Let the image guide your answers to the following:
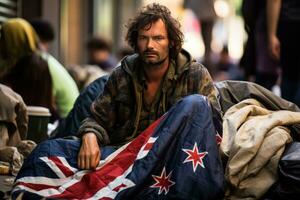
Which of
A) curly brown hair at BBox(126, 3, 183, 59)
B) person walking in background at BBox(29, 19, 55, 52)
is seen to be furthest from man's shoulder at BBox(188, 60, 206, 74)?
person walking in background at BBox(29, 19, 55, 52)

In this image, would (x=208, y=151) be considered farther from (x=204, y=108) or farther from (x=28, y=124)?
(x=28, y=124)

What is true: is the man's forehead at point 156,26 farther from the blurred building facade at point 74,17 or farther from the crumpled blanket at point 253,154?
the crumpled blanket at point 253,154

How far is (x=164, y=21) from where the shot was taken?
5.98 m

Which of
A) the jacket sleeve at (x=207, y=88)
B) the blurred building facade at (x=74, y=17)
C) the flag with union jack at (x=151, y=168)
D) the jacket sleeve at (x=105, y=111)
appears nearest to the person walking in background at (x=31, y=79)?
the blurred building facade at (x=74, y=17)

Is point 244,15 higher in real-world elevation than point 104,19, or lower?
higher

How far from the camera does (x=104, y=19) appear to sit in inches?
744

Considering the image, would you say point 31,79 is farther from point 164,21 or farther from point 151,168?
point 151,168

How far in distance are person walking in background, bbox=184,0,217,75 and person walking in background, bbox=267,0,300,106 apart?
14.1ft

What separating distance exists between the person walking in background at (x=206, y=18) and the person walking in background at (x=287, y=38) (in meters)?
4.29

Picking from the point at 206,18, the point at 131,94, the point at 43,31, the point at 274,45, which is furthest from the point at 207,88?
the point at 206,18

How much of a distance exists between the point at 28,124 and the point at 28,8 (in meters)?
4.51

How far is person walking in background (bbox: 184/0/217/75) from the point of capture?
11.7 m

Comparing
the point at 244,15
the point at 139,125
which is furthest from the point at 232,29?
the point at 139,125

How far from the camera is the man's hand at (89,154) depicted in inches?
215
